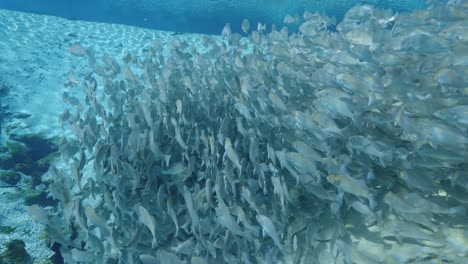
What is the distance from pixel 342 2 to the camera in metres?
18.0

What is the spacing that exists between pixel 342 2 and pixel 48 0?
22.0 m

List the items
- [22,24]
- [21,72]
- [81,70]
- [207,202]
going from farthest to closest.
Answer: [22,24] < [81,70] < [21,72] < [207,202]

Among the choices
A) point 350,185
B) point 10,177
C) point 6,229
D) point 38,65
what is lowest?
point 10,177

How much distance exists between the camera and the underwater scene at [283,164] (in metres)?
3.38

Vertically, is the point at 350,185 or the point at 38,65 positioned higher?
the point at 350,185

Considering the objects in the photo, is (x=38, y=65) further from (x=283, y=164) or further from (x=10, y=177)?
(x=283, y=164)

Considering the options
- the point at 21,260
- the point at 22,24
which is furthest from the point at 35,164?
the point at 22,24

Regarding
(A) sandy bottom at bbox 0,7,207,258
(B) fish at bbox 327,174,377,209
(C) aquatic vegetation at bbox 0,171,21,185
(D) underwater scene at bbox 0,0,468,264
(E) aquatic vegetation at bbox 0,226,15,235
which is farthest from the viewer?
(C) aquatic vegetation at bbox 0,171,21,185

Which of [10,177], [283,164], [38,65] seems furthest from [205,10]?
[283,164]

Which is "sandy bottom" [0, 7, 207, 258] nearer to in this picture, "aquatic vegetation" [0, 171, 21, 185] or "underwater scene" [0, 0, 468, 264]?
"underwater scene" [0, 0, 468, 264]

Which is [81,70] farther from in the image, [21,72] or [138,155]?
[138,155]

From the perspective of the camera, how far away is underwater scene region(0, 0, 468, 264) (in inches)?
133

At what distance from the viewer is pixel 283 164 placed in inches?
150

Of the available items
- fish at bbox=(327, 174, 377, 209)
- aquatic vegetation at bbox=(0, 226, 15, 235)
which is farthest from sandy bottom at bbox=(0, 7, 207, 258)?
fish at bbox=(327, 174, 377, 209)
